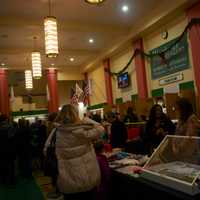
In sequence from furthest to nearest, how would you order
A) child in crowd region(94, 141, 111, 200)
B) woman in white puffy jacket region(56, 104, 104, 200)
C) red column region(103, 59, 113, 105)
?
red column region(103, 59, 113, 105) → child in crowd region(94, 141, 111, 200) → woman in white puffy jacket region(56, 104, 104, 200)

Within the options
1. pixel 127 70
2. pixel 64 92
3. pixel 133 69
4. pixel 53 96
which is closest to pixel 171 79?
pixel 133 69

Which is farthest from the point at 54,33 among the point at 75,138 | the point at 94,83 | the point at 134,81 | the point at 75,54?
the point at 94,83

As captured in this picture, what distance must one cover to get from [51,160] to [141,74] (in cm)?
756

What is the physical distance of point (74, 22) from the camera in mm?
8656

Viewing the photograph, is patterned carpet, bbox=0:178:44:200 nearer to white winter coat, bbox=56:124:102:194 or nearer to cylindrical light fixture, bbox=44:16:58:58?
white winter coat, bbox=56:124:102:194

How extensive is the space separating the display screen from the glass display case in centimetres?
875

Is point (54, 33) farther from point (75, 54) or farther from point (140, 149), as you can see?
point (75, 54)

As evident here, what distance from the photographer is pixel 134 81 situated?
35.7 ft

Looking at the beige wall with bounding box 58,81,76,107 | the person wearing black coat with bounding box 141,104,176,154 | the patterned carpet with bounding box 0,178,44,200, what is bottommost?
the patterned carpet with bounding box 0,178,44,200

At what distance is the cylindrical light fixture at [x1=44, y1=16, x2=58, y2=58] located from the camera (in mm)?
5629

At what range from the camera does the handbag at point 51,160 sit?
2.77m

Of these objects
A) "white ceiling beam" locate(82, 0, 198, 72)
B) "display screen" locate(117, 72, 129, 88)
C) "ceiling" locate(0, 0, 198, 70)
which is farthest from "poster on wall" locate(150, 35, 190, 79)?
"display screen" locate(117, 72, 129, 88)

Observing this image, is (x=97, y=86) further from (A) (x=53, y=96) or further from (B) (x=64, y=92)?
(B) (x=64, y=92)

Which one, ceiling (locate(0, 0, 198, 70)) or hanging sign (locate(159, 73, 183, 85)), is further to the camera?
hanging sign (locate(159, 73, 183, 85))
